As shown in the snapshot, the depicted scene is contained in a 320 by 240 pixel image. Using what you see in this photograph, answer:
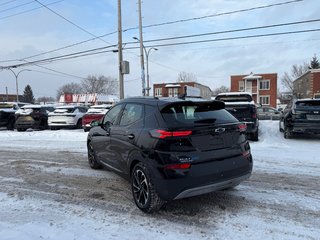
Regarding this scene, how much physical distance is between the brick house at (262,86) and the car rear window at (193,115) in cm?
5093

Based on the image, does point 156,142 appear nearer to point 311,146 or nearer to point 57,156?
point 57,156

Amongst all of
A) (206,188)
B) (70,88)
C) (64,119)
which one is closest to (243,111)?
(206,188)

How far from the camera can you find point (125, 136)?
4.84 m

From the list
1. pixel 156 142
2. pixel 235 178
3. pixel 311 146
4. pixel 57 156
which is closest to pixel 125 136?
pixel 156 142

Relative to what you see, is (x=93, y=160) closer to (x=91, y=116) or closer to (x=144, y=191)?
(x=144, y=191)

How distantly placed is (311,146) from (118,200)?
23.8ft

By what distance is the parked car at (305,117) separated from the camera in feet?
33.2

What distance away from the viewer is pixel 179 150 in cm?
390

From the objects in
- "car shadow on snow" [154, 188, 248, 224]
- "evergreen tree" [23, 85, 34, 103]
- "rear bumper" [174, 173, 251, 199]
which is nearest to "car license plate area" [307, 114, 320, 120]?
"car shadow on snow" [154, 188, 248, 224]

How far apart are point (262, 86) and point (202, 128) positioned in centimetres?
5327

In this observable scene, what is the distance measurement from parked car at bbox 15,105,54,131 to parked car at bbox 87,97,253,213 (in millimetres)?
13817

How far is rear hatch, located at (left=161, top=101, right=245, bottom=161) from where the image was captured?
3.95m

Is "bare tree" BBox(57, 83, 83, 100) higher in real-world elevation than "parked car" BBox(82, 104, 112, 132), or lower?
higher

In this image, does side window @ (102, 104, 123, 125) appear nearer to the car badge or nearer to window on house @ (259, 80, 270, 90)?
the car badge
